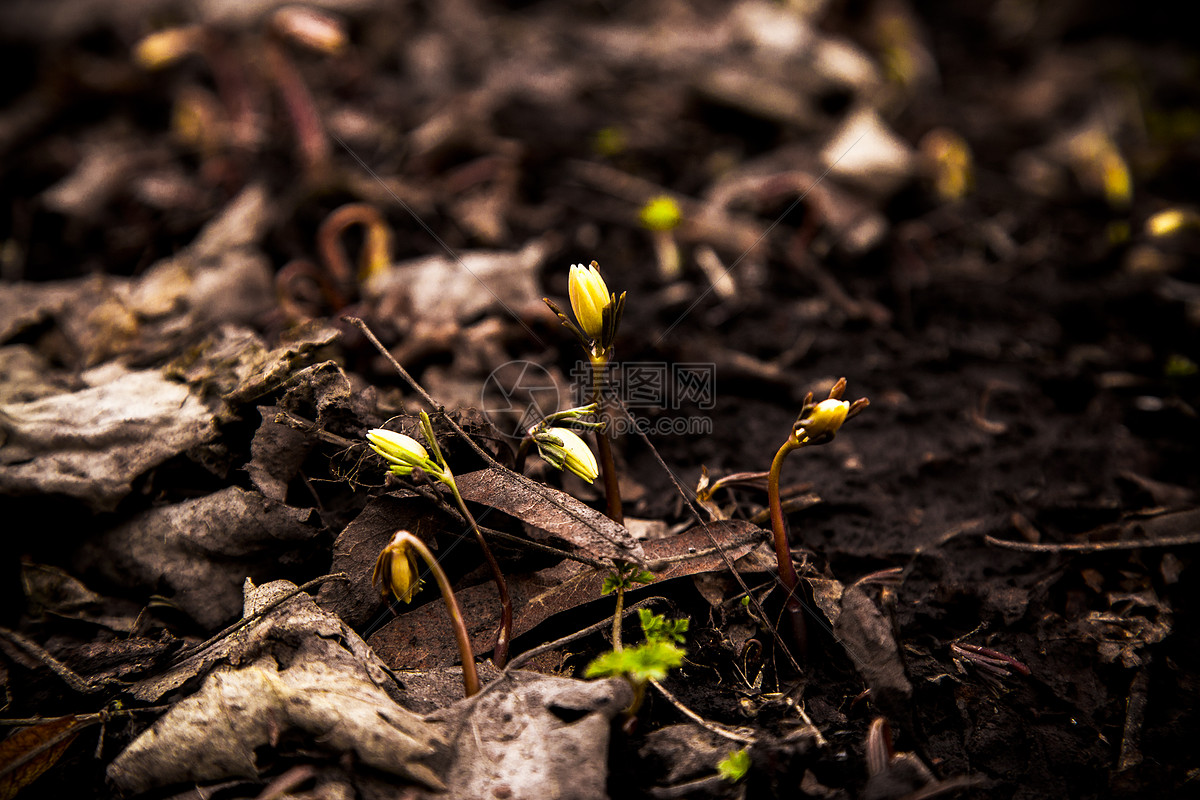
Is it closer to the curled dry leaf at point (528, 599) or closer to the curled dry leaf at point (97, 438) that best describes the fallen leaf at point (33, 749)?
the curled dry leaf at point (97, 438)

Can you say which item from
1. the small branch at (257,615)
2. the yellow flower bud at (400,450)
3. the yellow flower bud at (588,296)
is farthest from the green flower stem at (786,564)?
the small branch at (257,615)

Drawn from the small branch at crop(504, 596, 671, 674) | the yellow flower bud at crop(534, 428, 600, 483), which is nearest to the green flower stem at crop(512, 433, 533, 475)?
the yellow flower bud at crop(534, 428, 600, 483)

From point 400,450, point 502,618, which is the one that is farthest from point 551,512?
point 400,450

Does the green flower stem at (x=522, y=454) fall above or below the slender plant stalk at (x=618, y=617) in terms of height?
above

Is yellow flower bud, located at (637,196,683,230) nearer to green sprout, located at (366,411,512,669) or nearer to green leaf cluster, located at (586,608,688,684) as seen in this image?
green sprout, located at (366,411,512,669)

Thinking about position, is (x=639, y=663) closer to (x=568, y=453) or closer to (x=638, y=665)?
(x=638, y=665)

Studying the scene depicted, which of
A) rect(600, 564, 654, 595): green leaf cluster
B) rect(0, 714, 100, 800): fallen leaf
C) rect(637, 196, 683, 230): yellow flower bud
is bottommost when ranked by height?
rect(0, 714, 100, 800): fallen leaf
